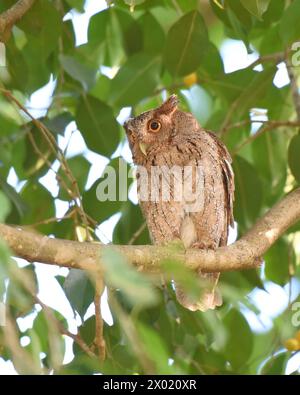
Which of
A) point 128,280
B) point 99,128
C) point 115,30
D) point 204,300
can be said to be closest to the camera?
point 128,280

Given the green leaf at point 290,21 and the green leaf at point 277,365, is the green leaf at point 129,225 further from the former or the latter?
the green leaf at point 290,21

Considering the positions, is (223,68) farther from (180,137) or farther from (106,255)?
(106,255)

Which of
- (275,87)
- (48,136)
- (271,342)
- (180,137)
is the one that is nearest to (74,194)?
(48,136)

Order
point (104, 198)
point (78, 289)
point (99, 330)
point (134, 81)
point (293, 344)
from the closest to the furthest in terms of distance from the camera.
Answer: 1. point (99, 330)
2. point (78, 289)
3. point (293, 344)
4. point (104, 198)
5. point (134, 81)

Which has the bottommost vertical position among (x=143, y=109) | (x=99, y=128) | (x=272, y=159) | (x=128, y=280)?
(x=272, y=159)

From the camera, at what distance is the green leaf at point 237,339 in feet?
12.6

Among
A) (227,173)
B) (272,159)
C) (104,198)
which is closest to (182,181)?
(227,173)

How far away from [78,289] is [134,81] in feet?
5.35

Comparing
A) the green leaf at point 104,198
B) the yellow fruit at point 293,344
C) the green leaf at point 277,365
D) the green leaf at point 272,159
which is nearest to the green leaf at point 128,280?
the yellow fruit at point 293,344

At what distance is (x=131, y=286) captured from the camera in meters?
1.54

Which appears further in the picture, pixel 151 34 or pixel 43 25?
pixel 151 34

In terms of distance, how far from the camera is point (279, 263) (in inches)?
167

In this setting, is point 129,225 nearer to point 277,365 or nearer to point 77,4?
point 277,365
